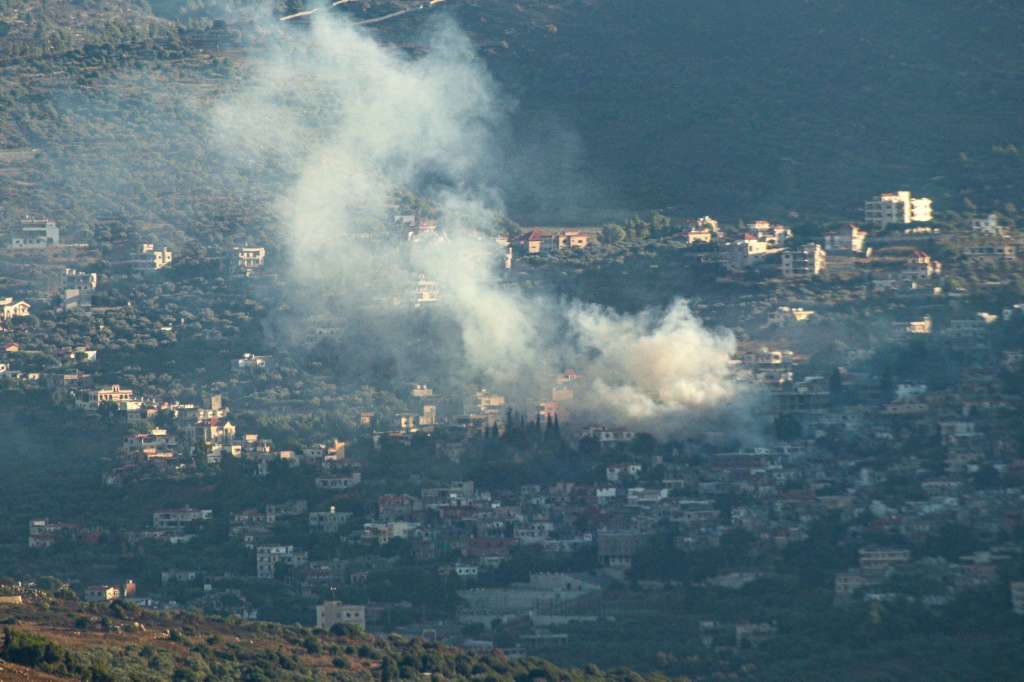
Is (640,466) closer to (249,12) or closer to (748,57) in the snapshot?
(748,57)

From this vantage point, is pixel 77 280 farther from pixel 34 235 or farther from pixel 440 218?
pixel 440 218

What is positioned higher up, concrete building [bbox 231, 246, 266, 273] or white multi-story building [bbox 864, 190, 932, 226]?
white multi-story building [bbox 864, 190, 932, 226]

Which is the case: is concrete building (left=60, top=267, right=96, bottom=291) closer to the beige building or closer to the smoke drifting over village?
the smoke drifting over village

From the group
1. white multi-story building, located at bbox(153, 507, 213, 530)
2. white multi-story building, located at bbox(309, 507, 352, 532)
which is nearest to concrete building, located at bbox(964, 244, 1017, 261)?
white multi-story building, located at bbox(309, 507, 352, 532)

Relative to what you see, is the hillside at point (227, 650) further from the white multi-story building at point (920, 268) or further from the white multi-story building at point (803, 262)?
A: the white multi-story building at point (803, 262)

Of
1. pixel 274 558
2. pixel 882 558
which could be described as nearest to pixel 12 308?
pixel 274 558

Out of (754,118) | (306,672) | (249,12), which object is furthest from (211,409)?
(249,12)

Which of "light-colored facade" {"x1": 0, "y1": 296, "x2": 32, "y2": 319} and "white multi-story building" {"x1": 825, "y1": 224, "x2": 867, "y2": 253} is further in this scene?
"light-colored facade" {"x1": 0, "y1": 296, "x2": 32, "y2": 319}
